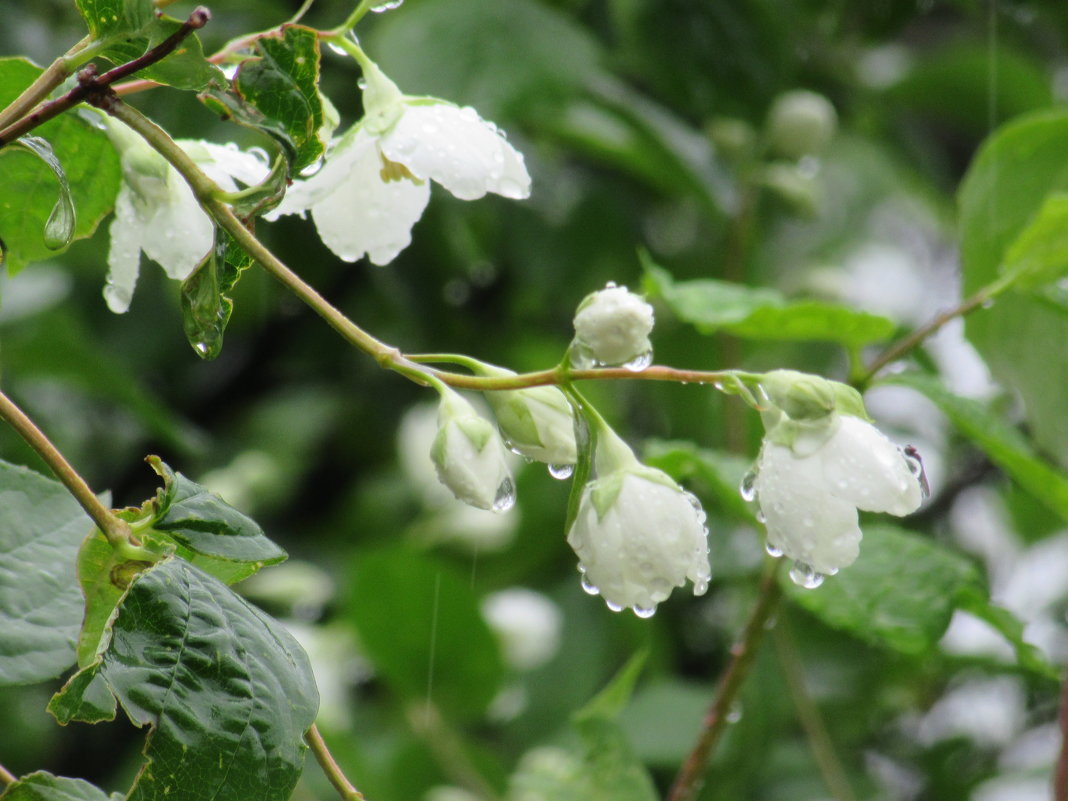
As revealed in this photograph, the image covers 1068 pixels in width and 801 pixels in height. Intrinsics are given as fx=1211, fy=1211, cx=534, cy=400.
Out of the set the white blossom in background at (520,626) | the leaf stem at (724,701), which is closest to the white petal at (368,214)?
the leaf stem at (724,701)

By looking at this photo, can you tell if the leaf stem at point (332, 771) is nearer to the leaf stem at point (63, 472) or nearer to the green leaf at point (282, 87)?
the leaf stem at point (63, 472)

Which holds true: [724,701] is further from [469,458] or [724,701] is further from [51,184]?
[51,184]

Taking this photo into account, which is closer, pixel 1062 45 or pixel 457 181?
pixel 457 181

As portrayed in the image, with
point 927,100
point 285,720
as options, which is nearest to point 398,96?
point 285,720

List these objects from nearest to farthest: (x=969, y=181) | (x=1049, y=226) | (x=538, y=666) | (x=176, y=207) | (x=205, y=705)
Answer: (x=205, y=705) < (x=176, y=207) < (x=1049, y=226) < (x=969, y=181) < (x=538, y=666)

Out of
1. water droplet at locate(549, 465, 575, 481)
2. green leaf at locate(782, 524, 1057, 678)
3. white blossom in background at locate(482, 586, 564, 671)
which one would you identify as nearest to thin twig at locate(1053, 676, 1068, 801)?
green leaf at locate(782, 524, 1057, 678)

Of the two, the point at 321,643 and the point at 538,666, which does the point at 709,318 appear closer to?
the point at 321,643

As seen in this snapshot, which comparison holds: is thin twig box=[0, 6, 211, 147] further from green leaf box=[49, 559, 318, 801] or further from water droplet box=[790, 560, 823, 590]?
water droplet box=[790, 560, 823, 590]
